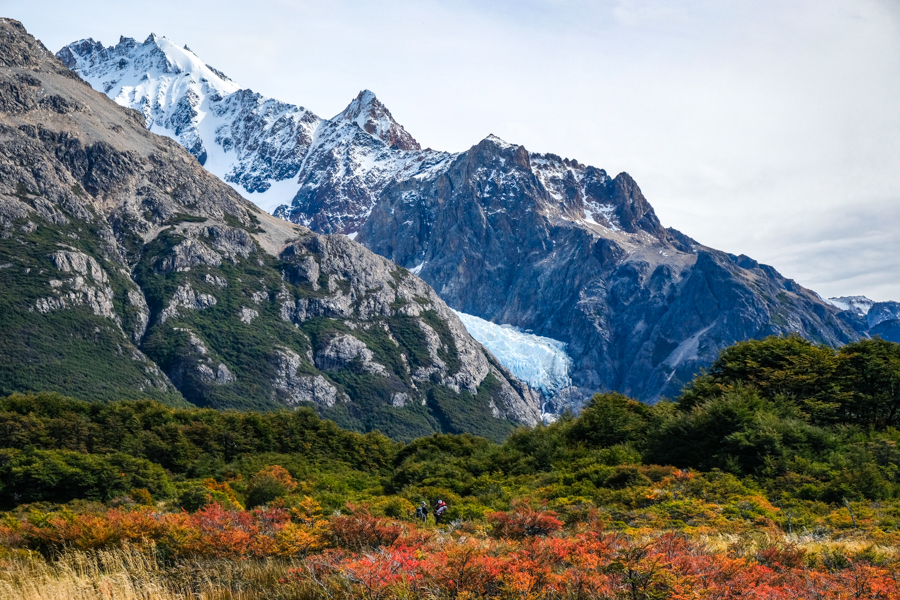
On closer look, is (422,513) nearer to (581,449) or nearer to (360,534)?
(360,534)

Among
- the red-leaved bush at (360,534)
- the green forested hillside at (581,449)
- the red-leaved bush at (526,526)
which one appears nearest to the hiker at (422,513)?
the green forested hillside at (581,449)

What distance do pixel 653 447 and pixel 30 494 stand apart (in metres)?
38.8

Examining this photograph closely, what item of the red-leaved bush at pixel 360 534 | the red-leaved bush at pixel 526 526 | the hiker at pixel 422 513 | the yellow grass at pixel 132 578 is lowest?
the hiker at pixel 422 513

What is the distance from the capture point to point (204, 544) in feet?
45.6

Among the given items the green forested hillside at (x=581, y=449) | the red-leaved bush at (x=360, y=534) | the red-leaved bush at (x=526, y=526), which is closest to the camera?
the red-leaved bush at (x=360, y=534)

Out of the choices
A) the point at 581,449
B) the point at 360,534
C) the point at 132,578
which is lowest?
the point at 132,578

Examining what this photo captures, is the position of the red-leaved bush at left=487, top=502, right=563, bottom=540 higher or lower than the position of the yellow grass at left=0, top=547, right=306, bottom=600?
higher

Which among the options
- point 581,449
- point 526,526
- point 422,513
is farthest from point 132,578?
point 581,449

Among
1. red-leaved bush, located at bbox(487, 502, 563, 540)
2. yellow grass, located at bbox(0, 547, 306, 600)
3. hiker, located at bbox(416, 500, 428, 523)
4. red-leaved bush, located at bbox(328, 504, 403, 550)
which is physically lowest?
hiker, located at bbox(416, 500, 428, 523)

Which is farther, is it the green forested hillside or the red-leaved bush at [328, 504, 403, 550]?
the green forested hillside

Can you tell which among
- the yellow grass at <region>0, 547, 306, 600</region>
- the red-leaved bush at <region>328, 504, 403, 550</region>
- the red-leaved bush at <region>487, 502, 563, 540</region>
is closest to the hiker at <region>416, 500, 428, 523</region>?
the red-leaved bush at <region>487, 502, 563, 540</region>

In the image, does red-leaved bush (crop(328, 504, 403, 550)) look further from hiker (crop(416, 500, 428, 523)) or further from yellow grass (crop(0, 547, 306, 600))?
hiker (crop(416, 500, 428, 523))

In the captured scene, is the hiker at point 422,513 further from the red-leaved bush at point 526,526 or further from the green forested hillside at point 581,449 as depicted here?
the red-leaved bush at point 526,526

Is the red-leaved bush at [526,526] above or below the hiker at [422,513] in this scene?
above
